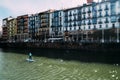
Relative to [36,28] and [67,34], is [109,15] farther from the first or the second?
[36,28]

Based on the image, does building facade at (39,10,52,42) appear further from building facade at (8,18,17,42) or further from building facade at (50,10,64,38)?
building facade at (8,18,17,42)

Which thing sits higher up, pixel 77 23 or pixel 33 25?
pixel 33 25

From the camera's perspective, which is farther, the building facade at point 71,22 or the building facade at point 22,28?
the building facade at point 22,28

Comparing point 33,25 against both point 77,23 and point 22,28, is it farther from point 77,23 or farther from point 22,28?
point 77,23

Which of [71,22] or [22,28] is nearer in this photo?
[71,22]

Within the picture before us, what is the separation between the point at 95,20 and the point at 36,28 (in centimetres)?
4768

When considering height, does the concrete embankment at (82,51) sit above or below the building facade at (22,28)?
below

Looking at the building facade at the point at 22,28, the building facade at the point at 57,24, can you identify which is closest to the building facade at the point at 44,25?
the building facade at the point at 57,24

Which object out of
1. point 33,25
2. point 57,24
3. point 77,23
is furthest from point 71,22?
point 33,25

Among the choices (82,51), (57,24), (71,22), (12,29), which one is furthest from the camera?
(12,29)

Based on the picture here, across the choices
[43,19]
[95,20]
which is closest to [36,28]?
[43,19]

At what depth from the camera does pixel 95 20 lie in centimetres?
10619

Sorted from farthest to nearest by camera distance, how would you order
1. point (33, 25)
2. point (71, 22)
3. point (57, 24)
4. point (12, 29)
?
1. point (12, 29)
2. point (33, 25)
3. point (57, 24)
4. point (71, 22)

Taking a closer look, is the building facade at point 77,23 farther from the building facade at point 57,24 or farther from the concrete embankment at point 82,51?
the concrete embankment at point 82,51
